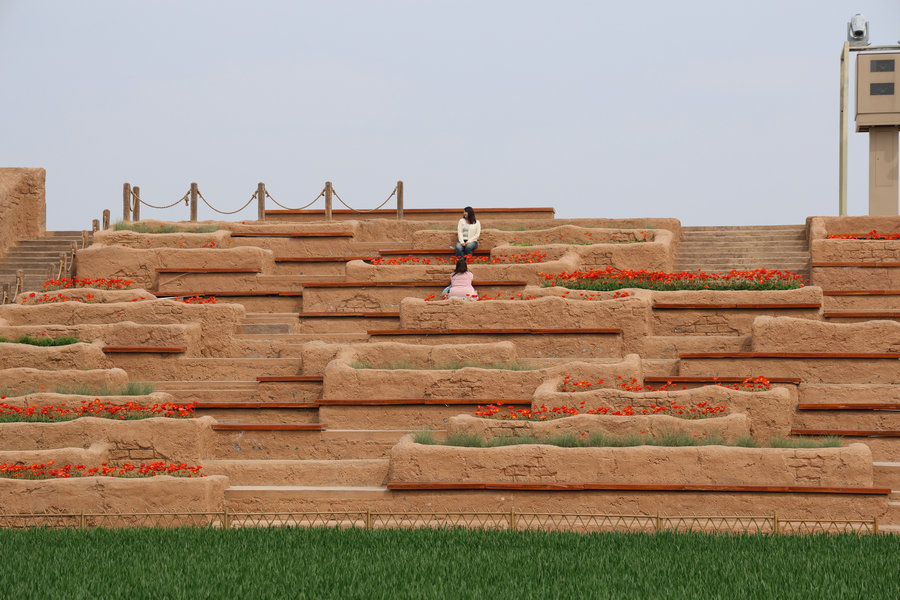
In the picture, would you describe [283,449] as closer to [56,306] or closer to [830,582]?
[56,306]

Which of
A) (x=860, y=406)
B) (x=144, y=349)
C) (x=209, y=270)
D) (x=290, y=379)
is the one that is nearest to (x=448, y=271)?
(x=209, y=270)

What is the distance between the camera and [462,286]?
17172mm

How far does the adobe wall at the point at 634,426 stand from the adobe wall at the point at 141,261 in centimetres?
834

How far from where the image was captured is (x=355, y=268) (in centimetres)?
1859

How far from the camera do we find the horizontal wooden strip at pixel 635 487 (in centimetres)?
1121

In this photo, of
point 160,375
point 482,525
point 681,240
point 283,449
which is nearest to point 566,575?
point 482,525

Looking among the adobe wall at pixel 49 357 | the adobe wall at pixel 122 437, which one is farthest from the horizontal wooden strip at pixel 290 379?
the adobe wall at pixel 49 357

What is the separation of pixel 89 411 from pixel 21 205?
36.0 ft

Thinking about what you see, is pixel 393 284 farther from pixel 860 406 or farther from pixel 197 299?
pixel 860 406

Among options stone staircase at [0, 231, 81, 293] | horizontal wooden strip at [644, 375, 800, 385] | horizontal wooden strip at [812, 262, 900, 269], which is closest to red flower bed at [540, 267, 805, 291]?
horizontal wooden strip at [812, 262, 900, 269]

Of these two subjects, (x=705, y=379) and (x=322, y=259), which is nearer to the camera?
(x=705, y=379)

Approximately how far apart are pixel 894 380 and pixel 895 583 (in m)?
6.29

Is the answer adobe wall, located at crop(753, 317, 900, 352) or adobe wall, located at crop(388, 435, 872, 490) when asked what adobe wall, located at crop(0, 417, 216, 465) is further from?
adobe wall, located at crop(753, 317, 900, 352)

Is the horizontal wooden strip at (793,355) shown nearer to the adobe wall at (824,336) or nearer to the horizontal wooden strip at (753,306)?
the adobe wall at (824,336)
